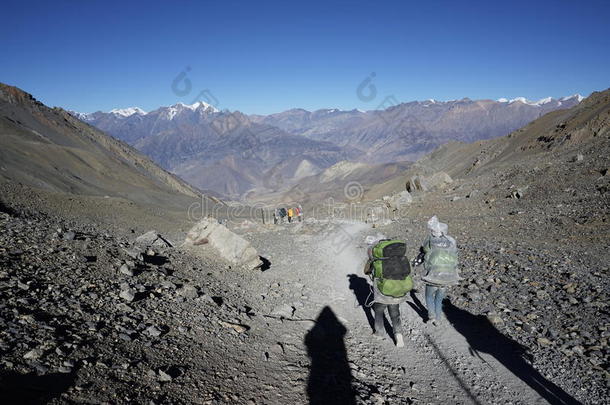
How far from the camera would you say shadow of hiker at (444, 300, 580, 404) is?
4.84 metres

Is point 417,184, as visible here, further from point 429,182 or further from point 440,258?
point 440,258

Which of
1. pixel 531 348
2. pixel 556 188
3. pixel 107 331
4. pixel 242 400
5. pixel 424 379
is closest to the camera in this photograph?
pixel 242 400

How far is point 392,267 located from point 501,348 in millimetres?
2445

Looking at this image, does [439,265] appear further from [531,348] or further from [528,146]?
[528,146]

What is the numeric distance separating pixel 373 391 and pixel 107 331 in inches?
152

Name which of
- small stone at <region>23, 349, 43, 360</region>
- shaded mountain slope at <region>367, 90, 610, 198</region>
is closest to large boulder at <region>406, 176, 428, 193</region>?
shaded mountain slope at <region>367, 90, 610, 198</region>

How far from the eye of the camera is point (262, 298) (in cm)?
884

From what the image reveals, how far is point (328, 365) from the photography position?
5.59m

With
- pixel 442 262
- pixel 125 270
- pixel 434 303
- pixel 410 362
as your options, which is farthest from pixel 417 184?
pixel 125 270

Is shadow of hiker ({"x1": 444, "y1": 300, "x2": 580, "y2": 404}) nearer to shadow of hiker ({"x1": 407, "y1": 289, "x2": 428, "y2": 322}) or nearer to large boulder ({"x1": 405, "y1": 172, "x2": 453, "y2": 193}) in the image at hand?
shadow of hiker ({"x1": 407, "y1": 289, "x2": 428, "y2": 322})

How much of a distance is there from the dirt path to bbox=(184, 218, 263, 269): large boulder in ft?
8.59

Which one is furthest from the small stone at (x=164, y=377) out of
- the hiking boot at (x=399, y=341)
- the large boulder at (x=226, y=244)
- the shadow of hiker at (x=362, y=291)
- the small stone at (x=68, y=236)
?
the large boulder at (x=226, y=244)

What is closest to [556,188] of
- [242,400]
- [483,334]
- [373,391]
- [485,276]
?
[485,276]

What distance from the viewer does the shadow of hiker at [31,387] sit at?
3.04 meters
